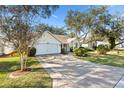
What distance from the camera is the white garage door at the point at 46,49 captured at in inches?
575

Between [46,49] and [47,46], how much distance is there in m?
0.31

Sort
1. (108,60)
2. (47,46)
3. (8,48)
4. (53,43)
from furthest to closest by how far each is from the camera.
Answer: (53,43)
(47,46)
(108,60)
(8,48)

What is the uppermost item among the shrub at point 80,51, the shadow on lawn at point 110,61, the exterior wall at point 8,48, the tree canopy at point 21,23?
the tree canopy at point 21,23

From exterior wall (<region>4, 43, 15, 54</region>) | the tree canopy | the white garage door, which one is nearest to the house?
the white garage door

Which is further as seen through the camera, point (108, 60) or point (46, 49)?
point (46, 49)

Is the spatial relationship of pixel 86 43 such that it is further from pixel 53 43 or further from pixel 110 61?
pixel 110 61

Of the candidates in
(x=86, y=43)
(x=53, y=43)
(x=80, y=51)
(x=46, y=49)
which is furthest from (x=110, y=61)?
(x=53, y=43)

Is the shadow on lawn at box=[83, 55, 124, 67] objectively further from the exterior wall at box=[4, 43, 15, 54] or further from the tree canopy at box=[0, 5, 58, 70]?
the exterior wall at box=[4, 43, 15, 54]

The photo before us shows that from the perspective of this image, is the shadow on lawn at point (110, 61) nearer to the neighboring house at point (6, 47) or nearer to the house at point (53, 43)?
the house at point (53, 43)

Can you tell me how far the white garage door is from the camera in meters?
14.6

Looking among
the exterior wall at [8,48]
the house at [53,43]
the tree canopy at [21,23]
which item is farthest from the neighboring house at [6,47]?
the house at [53,43]

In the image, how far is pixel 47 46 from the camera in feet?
51.0

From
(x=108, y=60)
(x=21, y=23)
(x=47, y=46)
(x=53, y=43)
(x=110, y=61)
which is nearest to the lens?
(x=21, y=23)
